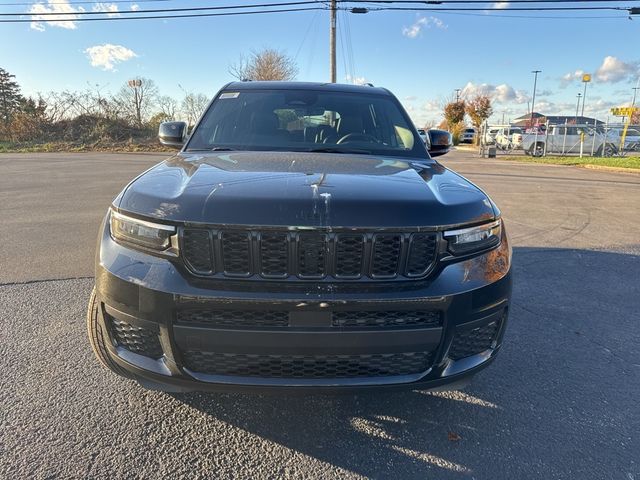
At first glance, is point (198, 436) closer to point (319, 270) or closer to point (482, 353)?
point (319, 270)

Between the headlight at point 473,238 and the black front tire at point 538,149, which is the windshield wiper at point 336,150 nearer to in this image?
the headlight at point 473,238

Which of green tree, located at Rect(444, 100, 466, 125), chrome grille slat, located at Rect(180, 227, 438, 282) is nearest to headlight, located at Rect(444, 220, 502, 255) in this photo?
chrome grille slat, located at Rect(180, 227, 438, 282)

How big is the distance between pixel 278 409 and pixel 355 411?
1.38 feet

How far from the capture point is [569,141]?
26562mm

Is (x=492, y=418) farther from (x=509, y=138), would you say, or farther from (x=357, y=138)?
(x=509, y=138)

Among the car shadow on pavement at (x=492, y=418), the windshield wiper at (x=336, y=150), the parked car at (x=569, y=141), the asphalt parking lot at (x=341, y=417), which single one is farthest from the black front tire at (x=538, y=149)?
the windshield wiper at (x=336, y=150)

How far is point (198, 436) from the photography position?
7.58 ft

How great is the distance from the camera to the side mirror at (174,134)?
145 inches

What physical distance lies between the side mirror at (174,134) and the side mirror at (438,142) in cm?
202

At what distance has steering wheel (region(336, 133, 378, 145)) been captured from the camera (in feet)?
11.0

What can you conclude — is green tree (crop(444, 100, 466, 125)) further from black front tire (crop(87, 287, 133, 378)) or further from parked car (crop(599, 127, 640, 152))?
black front tire (crop(87, 287, 133, 378))

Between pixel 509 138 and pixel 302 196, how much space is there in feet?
125

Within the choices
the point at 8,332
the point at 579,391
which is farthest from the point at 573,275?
the point at 8,332

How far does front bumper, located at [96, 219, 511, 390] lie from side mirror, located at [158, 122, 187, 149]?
1.75 meters
